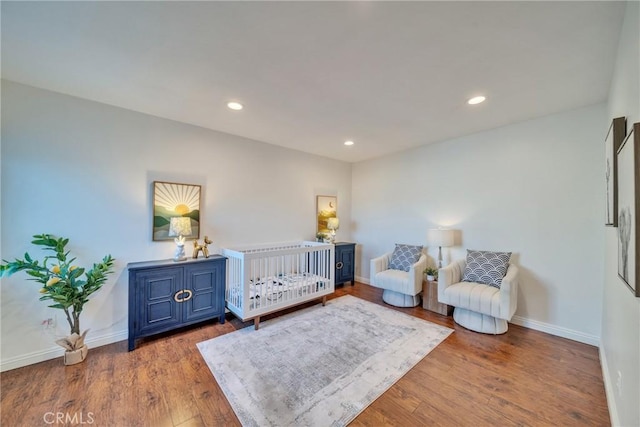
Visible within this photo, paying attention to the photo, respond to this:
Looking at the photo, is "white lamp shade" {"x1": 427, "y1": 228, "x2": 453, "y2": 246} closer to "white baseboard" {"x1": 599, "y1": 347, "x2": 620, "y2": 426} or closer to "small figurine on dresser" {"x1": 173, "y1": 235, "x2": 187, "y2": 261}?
"white baseboard" {"x1": 599, "y1": 347, "x2": 620, "y2": 426}

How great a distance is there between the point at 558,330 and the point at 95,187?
5472 millimetres

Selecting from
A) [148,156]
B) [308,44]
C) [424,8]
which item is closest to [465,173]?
[424,8]

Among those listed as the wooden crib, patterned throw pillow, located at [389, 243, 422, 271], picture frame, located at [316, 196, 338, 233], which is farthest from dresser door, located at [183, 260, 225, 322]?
patterned throw pillow, located at [389, 243, 422, 271]

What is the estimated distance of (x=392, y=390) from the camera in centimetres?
189

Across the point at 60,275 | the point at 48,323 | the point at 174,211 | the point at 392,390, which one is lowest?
the point at 392,390

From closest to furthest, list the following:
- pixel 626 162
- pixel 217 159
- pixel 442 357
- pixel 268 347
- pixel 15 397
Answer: pixel 626 162 → pixel 15 397 → pixel 442 357 → pixel 268 347 → pixel 217 159

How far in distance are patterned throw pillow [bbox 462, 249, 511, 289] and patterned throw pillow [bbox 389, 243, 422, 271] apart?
74cm

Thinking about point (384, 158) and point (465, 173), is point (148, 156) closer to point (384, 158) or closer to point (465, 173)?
point (384, 158)

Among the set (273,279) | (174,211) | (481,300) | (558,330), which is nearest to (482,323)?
(481,300)

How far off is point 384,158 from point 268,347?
12.5 ft

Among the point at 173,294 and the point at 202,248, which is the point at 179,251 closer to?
the point at 202,248

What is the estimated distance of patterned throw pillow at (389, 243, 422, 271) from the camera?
12.5 ft

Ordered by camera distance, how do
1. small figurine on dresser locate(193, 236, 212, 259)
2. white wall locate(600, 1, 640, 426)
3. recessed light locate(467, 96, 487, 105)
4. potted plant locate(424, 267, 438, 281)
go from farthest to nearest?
potted plant locate(424, 267, 438, 281) → small figurine on dresser locate(193, 236, 212, 259) → recessed light locate(467, 96, 487, 105) → white wall locate(600, 1, 640, 426)

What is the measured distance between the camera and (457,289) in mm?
2932
